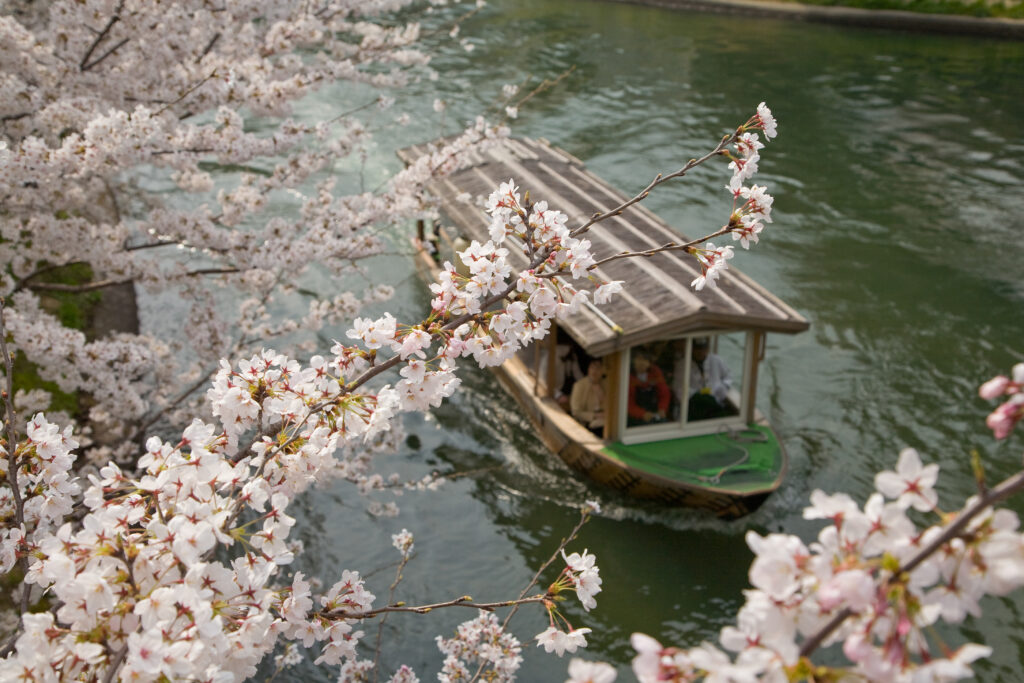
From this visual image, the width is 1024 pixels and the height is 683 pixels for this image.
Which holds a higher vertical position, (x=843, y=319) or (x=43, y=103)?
(x=43, y=103)

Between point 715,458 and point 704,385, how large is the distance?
80cm

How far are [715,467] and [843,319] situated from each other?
5.57 metres

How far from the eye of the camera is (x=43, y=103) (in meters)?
7.01

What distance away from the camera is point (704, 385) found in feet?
30.1

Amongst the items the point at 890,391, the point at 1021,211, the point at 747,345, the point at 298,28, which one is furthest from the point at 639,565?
the point at 1021,211

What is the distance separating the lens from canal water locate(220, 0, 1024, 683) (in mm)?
8531

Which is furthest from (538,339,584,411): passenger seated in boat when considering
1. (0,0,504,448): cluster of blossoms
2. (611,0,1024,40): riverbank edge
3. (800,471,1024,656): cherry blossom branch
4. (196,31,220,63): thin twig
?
(611,0,1024,40): riverbank edge

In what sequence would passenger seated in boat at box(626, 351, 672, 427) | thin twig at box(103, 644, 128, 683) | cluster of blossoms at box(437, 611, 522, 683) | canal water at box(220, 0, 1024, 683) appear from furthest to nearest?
passenger seated in boat at box(626, 351, 672, 427) < canal water at box(220, 0, 1024, 683) < cluster of blossoms at box(437, 611, 522, 683) < thin twig at box(103, 644, 128, 683)

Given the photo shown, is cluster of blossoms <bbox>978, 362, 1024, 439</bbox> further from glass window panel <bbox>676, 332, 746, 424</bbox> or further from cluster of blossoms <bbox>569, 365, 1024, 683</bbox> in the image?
glass window panel <bbox>676, 332, 746, 424</bbox>

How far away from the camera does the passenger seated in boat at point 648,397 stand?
896cm

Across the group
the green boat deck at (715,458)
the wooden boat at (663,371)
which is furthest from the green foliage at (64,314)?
the green boat deck at (715,458)

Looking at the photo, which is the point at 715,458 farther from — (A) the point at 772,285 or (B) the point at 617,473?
(A) the point at 772,285

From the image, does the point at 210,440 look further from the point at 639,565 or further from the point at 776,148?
the point at 776,148

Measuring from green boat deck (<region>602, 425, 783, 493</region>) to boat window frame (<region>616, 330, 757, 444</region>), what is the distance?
71 millimetres
